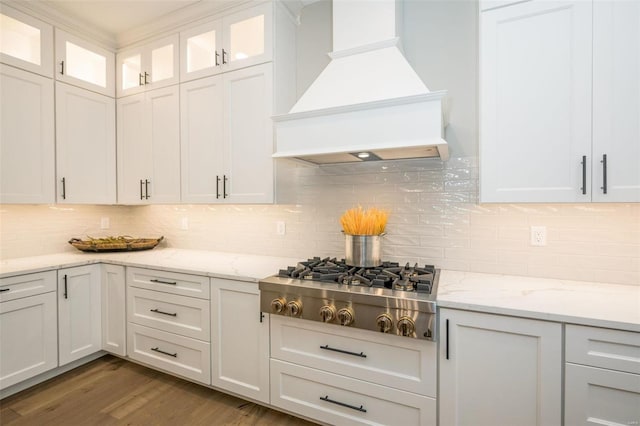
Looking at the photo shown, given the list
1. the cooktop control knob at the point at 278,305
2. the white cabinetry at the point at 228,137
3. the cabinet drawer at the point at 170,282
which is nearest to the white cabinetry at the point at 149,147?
the white cabinetry at the point at 228,137

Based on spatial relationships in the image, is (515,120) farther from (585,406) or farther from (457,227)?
(585,406)

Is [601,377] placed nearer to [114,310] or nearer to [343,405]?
[343,405]

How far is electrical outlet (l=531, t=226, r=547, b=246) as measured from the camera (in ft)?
6.13

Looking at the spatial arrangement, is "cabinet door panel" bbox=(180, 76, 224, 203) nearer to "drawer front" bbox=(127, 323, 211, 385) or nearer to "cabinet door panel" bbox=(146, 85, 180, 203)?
"cabinet door panel" bbox=(146, 85, 180, 203)

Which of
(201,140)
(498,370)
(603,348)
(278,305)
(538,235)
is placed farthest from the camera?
(201,140)

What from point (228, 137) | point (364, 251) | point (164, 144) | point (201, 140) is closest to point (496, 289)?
point (364, 251)

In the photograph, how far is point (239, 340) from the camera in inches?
78.8

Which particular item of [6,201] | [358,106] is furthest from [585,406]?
[6,201]

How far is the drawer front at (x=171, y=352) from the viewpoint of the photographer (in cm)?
215

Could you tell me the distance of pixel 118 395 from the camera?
7.17 feet

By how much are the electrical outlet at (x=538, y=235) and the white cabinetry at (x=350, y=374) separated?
37.4 inches

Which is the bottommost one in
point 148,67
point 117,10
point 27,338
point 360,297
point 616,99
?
point 27,338

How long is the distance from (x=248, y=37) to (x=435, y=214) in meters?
1.88

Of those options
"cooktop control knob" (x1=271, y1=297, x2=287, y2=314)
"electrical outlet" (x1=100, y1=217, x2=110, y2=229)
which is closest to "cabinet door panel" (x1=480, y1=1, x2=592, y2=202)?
"cooktop control knob" (x1=271, y1=297, x2=287, y2=314)
